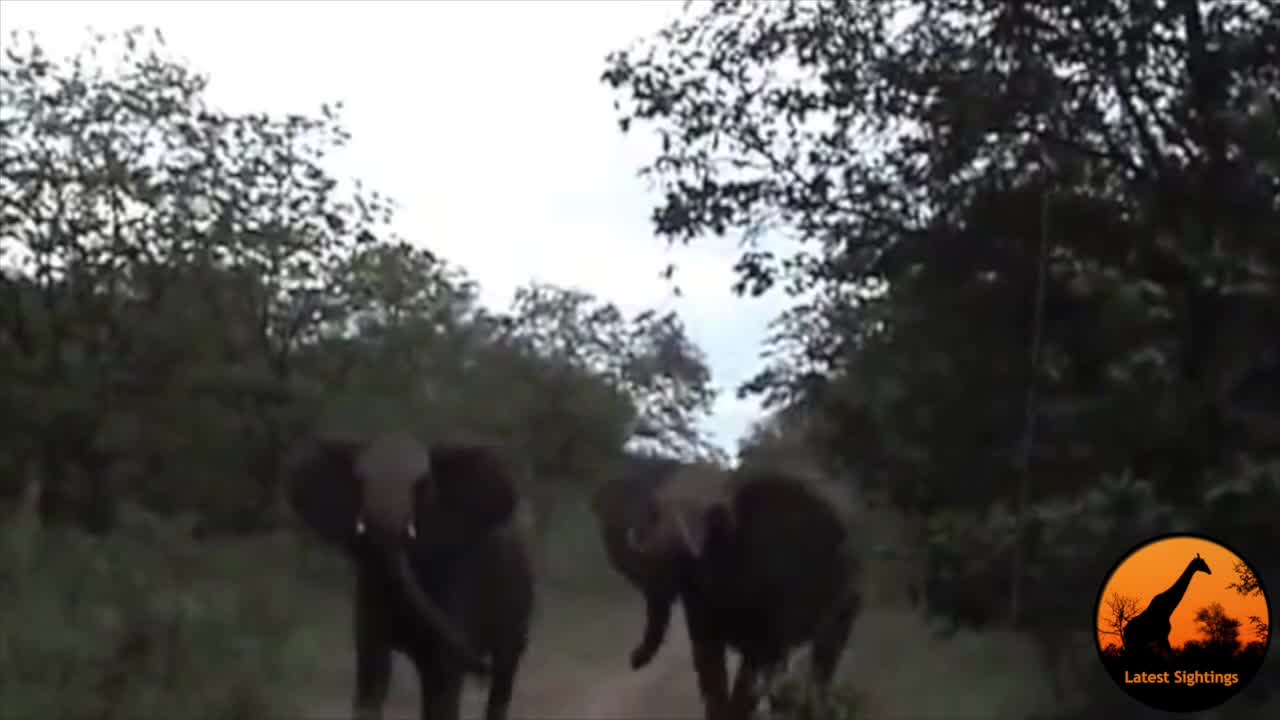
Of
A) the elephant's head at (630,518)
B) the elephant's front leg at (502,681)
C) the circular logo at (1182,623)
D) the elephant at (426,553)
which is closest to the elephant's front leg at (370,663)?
the elephant at (426,553)

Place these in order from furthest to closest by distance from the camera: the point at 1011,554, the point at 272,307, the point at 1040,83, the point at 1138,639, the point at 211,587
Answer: the point at 1040,83, the point at 1011,554, the point at 272,307, the point at 211,587, the point at 1138,639

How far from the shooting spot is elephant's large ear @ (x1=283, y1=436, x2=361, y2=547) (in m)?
8.48

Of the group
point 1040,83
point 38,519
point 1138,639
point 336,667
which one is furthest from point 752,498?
point 1040,83

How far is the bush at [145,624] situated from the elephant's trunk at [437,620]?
513mm

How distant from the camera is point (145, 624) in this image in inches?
328

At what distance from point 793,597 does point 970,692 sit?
1.29 m

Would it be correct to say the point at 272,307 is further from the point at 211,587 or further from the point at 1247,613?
the point at 1247,613

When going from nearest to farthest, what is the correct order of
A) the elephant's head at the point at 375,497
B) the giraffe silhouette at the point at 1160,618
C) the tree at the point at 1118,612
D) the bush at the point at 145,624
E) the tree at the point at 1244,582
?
the giraffe silhouette at the point at 1160,618 < the tree at the point at 1118,612 < the tree at the point at 1244,582 < the bush at the point at 145,624 < the elephant's head at the point at 375,497

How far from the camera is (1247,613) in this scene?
6633 mm

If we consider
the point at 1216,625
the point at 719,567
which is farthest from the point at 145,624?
the point at 1216,625

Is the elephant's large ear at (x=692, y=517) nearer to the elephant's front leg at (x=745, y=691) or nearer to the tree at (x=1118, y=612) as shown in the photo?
the elephant's front leg at (x=745, y=691)

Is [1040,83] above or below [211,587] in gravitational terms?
above

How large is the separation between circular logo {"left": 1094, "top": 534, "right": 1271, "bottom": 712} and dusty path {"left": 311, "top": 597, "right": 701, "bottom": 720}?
2546 millimetres

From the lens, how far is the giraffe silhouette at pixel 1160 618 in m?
6.39
